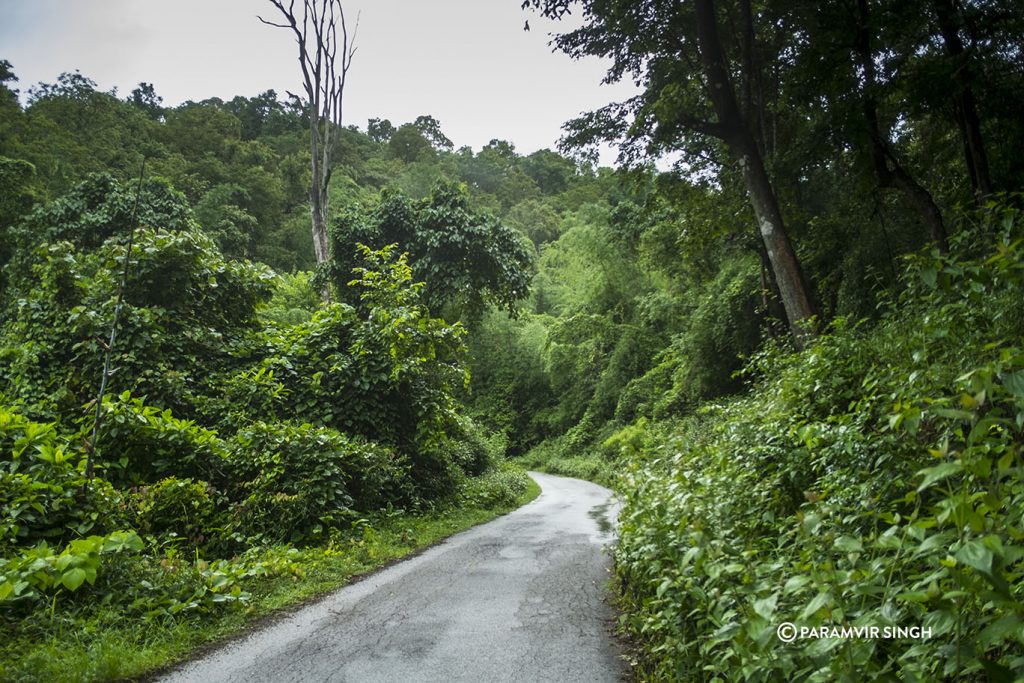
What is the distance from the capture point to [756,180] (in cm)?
975

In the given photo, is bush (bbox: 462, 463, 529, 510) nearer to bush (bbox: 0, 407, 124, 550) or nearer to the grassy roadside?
the grassy roadside

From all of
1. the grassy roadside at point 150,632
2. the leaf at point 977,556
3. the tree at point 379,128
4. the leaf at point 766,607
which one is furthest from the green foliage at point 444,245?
the tree at point 379,128

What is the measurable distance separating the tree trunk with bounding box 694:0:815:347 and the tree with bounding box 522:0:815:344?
0.05ft

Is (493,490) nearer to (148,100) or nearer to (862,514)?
(862,514)

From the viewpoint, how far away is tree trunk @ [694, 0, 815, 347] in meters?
9.33

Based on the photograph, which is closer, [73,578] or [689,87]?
[73,578]

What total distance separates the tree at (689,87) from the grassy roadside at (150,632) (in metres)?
7.21

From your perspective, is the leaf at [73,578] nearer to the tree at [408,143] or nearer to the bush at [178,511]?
the bush at [178,511]

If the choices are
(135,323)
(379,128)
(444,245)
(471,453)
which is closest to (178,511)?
(135,323)

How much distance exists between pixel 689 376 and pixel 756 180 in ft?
28.6

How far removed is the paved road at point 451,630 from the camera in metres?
4.09

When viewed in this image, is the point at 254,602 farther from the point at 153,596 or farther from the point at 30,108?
the point at 30,108

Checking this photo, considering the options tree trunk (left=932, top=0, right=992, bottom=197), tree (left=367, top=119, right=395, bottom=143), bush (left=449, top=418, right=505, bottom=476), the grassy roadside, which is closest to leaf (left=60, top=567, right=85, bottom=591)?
the grassy roadside

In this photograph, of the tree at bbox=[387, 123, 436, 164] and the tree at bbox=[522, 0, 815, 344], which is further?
the tree at bbox=[387, 123, 436, 164]
